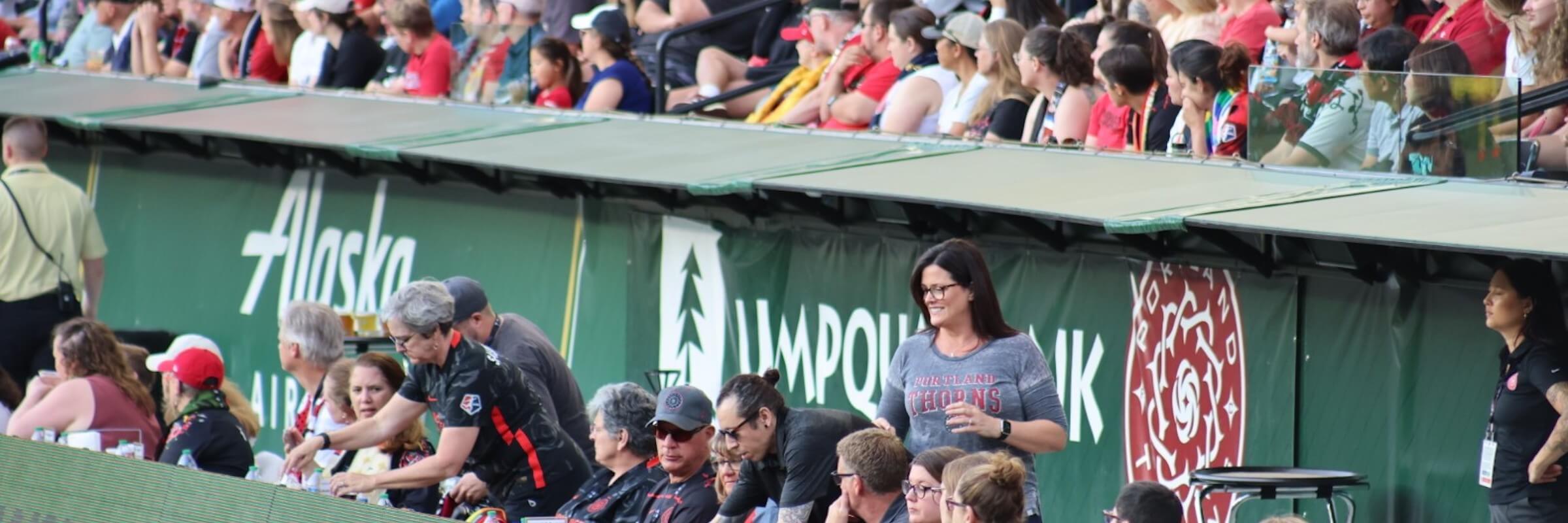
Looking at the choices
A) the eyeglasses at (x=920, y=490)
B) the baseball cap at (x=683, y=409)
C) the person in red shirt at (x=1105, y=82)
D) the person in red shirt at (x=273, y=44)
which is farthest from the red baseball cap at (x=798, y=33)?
the eyeglasses at (x=920, y=490)

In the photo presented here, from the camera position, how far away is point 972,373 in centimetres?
582

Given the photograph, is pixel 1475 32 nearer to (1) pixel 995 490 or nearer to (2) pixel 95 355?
(1) pixel 995 490

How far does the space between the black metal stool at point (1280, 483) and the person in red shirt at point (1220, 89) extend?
1640 mm

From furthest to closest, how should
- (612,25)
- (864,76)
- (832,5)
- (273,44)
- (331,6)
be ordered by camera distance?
(273,44) < (331,6) < (612,25) < (832,5) < (864,76)

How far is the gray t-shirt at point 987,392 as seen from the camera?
5.78 meters

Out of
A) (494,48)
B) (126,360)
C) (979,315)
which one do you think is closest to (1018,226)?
(979,315)

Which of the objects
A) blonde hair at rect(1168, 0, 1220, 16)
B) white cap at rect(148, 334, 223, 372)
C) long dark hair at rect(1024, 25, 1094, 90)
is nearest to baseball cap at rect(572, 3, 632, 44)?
long dark hair at rect(1024, 25, 1094, 90)

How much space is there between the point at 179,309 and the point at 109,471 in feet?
24.6

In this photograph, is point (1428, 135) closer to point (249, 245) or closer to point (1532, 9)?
point (1532, 9)

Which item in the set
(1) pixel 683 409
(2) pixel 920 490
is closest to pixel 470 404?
(1) pixel 683 409

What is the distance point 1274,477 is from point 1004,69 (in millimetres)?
3200

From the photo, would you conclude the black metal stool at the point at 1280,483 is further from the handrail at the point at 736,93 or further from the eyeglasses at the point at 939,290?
the handrail at the point at 736,93

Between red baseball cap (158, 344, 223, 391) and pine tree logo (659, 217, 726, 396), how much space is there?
2665mm

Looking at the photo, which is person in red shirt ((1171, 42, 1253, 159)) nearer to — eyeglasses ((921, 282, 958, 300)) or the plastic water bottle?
eyeglasses ((921, 282, 958, 300))
